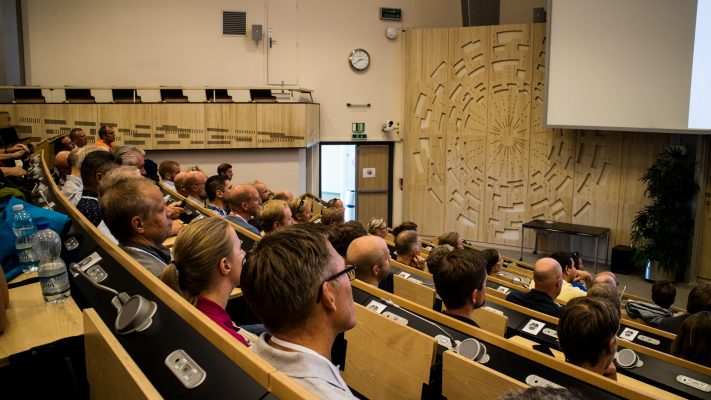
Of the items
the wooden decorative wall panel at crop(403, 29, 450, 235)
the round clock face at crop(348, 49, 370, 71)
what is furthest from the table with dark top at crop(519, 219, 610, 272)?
the round clock face at crop(348, 49, 370, 71)

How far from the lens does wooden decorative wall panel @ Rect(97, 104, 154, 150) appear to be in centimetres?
834

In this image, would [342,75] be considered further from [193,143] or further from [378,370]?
[378,370]

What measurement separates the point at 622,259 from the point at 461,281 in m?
6.89

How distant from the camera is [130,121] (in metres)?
8.45

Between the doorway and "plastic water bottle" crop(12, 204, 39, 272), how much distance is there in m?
8.44

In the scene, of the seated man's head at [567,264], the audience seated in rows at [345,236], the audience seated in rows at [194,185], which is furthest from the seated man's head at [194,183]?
the seated man's head at [567,264]

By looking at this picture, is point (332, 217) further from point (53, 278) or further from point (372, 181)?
point (372, 181)

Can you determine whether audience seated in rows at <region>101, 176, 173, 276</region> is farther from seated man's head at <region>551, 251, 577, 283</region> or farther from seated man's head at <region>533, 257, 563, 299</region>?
seated man's head at <region>551, 251, 577, 283</region>

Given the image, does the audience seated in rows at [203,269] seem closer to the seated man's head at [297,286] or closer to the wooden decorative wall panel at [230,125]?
the seated man's head at [297,286]

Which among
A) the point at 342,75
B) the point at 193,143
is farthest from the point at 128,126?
the point at 342,75

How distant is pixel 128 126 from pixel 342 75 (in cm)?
403

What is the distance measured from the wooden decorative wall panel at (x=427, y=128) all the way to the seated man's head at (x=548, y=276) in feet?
22.5

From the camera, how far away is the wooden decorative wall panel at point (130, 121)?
834 cm

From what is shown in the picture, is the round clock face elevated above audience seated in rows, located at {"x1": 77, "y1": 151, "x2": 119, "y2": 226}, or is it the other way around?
the round clock face
